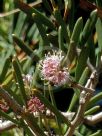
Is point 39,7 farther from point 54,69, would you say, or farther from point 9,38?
point 54,69

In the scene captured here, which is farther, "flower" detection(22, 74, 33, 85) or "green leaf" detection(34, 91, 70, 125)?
"flower" detection(22, 74, 33, 85)

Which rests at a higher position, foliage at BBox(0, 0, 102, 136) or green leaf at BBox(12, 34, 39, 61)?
green leaf at BBox(12, 34, 39, 61)

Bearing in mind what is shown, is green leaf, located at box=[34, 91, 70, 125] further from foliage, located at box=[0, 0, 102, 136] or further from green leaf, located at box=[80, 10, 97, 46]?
green leaf, located at box=[80, 10, 97, 46]

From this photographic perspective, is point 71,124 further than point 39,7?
No

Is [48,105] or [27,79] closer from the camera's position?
[48,105]

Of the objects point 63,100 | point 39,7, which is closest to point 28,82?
point 39,7


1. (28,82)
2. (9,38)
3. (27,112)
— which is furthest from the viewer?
(9,38)

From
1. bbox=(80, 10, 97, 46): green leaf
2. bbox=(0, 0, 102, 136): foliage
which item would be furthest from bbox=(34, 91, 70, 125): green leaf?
bbox=(80, 10, 97, 46): green leaf

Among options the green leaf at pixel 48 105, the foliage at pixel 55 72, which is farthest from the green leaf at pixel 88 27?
the green leaf at pixel 48 105
